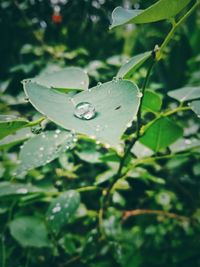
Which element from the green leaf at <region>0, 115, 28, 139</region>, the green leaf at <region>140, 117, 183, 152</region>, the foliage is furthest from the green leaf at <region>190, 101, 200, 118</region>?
the green leaf at <region>0, 115, 28, 139</region>

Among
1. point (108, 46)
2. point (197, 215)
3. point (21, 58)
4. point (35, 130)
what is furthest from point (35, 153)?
point (108, 46)

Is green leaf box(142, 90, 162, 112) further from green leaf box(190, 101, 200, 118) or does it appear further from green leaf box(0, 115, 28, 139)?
green leaf box(0, 115, 28, 139)

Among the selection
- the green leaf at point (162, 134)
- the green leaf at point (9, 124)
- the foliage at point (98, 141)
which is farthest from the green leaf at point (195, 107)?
the green leaf at point (9, 124)

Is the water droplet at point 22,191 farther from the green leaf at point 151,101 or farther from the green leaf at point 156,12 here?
the green leaf at point 156,12

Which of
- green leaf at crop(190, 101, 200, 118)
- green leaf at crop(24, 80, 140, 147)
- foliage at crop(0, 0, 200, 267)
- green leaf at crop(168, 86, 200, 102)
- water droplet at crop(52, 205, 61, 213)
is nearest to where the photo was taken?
green leaf at crop(24, 80, 140, 147)

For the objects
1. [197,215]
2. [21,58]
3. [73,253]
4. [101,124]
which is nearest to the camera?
[101,124]

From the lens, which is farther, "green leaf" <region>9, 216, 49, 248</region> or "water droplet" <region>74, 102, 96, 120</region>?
"green leaf" <region>9, 216, 49, 248</region>

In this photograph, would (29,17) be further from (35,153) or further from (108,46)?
(35,153)

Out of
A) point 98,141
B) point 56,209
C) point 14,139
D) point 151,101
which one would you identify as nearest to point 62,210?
point 56,209
